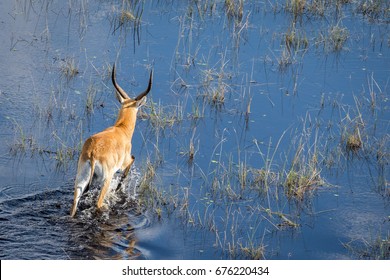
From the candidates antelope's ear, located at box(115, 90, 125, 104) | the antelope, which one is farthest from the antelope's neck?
antelope's ear, located at box(115, 90, 125, 104)

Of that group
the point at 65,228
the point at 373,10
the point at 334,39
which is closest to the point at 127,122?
the point at 65,228

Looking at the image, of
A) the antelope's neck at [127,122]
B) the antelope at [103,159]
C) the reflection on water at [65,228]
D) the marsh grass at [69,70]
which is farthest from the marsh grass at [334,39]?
the reflection on water at [65,228]

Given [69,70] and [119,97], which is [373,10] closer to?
[69,70]

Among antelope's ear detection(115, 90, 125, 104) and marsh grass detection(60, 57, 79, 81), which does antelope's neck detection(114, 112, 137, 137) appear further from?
marsh grass detection(60, 57, 79, 81)

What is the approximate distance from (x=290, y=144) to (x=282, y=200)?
1.31 metres

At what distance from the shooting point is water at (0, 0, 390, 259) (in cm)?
822

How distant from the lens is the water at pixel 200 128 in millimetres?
8219

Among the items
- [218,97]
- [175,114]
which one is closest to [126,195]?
[175,114]

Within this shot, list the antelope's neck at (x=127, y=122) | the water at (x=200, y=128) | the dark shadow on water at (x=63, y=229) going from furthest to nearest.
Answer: the antelope's neck at (x=127, y=122), the water at (x=200, y=128), the dark shadow on water at (x=63, y=229)

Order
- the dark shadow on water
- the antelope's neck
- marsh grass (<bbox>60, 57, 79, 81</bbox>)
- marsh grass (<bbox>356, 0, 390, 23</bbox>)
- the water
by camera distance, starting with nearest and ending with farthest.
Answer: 1. the dark shadow on water
2. the water
3. the antelope's neck
4. marsh grass (<bbox>60, 57, 79, 81</bbox>)
5. marsh grass (<bbox>356, 0, 390, 23</bbox>)

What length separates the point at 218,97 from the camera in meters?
11.1

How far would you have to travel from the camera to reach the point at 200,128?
1051cm

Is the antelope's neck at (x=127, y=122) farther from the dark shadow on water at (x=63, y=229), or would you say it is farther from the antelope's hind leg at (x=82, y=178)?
the antelope's hind leg at (x=82, y=178)
